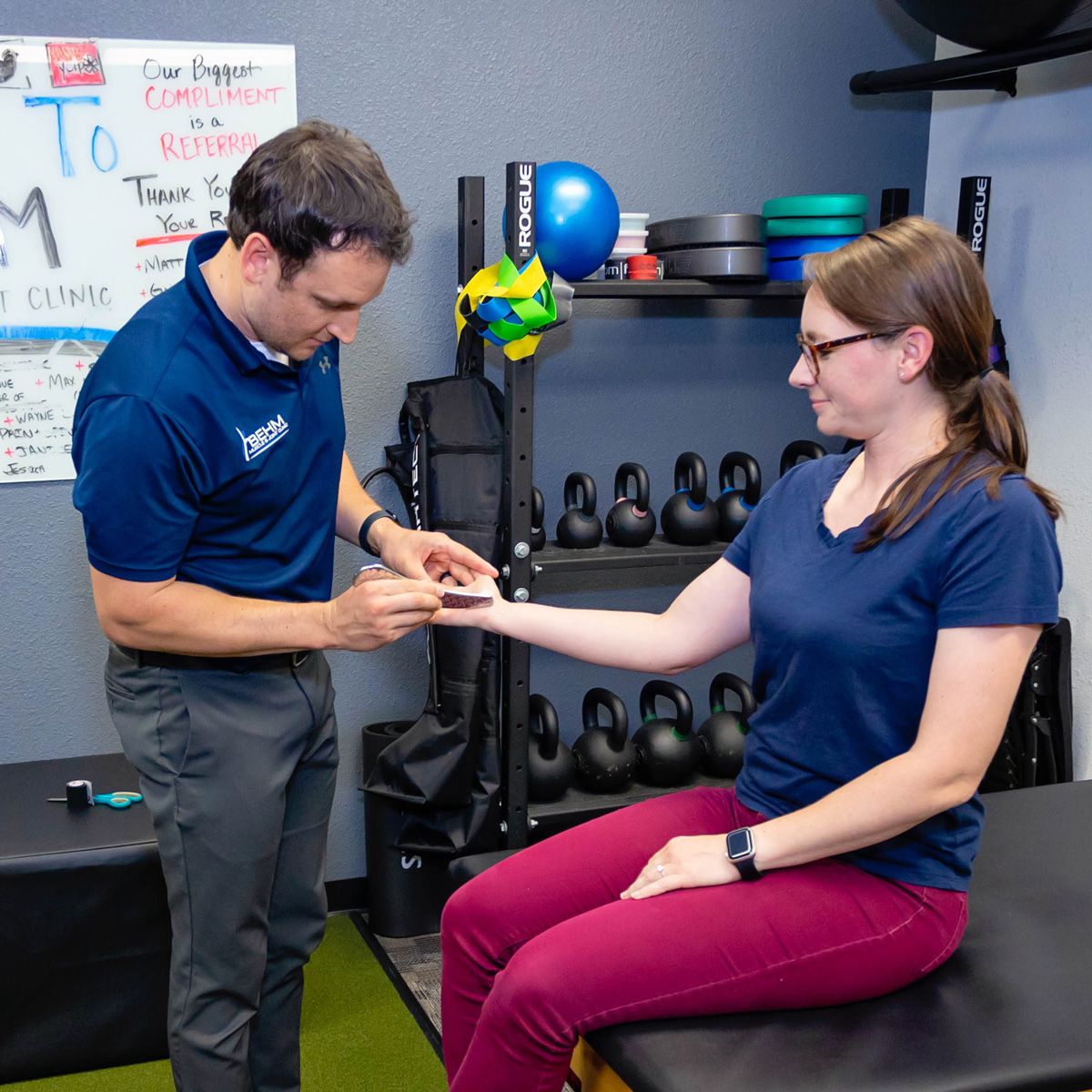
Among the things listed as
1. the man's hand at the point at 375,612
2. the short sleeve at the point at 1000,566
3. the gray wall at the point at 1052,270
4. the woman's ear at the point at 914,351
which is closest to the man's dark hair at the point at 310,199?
the man's hand at the point at 375,612

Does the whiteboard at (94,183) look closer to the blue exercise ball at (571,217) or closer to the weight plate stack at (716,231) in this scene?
the blue exercise ball at (571,217)

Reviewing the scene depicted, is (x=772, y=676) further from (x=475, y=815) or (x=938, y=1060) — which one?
(x=475, y=815)

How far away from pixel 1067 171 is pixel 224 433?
2034 millimetres

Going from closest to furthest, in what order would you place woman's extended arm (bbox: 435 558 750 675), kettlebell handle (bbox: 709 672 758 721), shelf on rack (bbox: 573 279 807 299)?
woman's extended arm (bbox: 435 558 750 675), shelf on rack (bbox: 573 279 807 299), kettlebell handle (bbox: 709 672 758 721)

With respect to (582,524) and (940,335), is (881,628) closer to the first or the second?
(940,335)

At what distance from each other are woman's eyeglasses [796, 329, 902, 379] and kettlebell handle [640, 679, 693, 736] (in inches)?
48.5

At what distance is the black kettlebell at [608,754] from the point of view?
8.41ft

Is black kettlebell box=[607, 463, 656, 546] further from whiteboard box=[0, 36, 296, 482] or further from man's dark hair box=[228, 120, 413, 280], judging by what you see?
man's dark hair box=[228, 120, 413, 280]

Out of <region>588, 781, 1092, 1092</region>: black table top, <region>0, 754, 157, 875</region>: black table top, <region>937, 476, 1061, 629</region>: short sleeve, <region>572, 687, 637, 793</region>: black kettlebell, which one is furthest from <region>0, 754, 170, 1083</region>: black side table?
<region>937, 476, 1061, 629</region>: short sleeve

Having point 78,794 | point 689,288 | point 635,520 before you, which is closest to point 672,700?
point 635,520

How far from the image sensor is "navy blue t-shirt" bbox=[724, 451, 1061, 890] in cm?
130

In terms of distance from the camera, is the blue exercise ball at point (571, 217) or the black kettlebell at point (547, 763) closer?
the blue exercise ball at point (571, 217)

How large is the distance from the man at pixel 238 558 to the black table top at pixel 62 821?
47 centimetres

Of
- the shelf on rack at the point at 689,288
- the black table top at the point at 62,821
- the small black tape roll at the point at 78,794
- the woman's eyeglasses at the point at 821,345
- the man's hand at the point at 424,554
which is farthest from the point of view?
the shelf on rack at the point at 689,288
